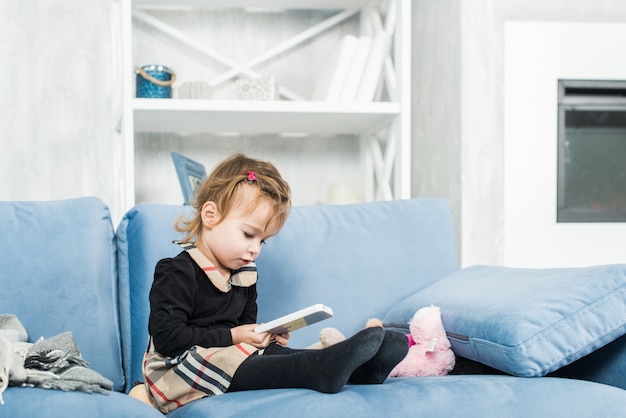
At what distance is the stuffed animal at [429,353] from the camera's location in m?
1.57

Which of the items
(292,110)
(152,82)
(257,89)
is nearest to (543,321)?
(292,110)

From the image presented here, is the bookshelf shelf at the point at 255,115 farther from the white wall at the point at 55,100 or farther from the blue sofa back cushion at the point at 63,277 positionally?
the blue sofa back cushion at the point at 63,277

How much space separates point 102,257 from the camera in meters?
1.70

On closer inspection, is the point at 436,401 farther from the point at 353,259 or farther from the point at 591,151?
the point at 591,151

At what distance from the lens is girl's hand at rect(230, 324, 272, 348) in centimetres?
146

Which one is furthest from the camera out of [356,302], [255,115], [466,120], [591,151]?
[591,151]

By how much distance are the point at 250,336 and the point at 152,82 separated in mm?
1377

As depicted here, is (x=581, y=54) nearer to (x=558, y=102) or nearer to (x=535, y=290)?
(x=558, y=102)

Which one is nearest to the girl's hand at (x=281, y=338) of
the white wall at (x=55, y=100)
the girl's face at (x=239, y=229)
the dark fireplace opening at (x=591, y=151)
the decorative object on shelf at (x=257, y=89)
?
the girl's face at (x=239, y=229)

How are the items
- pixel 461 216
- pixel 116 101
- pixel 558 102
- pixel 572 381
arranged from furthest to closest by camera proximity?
pixel 558 102 < pixel 116 101 < pixel 461 216 < pixel 572 381

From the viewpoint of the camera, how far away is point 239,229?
152 cm

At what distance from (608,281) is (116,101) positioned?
1.88 metres

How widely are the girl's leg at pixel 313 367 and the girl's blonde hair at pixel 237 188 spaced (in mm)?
303

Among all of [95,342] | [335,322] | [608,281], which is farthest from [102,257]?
[608,281]
